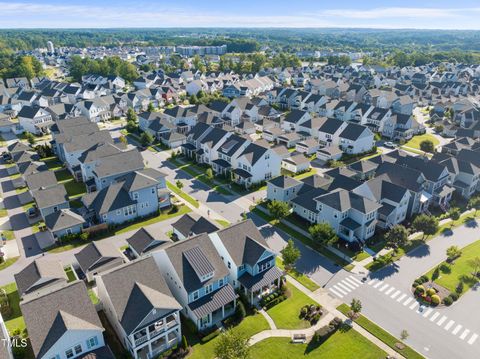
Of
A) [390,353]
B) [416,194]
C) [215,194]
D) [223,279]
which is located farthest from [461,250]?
[215,194]

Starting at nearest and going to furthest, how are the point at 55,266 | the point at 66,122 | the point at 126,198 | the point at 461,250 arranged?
the point at 55,266 < the point at 461,250 < the point at 126,198 < the point at 66,122

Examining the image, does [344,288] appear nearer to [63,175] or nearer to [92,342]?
[92,342]

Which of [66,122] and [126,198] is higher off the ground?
[66,122]

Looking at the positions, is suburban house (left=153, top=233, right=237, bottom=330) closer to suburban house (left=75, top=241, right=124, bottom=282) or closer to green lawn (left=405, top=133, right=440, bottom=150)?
suburban house (left=75, top=241, right=124, bottom=282)

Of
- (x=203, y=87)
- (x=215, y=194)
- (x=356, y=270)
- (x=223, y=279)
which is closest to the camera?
(x=223, y=279)

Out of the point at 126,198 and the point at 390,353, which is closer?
the point at 390,353

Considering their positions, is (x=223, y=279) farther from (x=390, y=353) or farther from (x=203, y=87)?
(x=203, y=87)

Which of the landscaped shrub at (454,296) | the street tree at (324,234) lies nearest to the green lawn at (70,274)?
the street tree at (324,234)

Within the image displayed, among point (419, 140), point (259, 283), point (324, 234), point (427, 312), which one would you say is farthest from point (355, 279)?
point (419, 140)
